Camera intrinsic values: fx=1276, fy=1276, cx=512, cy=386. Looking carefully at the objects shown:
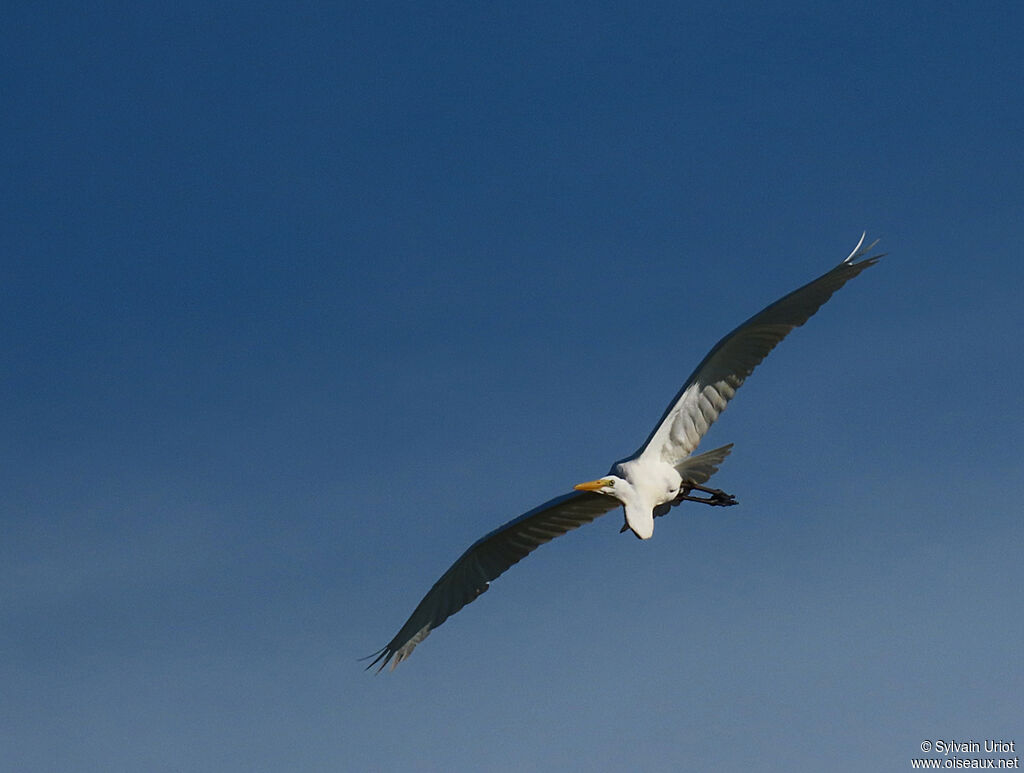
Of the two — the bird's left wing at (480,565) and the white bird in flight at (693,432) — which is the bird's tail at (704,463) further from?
the bird's left wing at (480,565)

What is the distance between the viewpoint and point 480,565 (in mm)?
20203

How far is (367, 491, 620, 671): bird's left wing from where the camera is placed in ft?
65.2

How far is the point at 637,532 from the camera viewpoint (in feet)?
60.4

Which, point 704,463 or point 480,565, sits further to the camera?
point 480,565

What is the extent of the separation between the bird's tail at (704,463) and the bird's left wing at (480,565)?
56.6 inches

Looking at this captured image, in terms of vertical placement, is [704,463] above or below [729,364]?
below

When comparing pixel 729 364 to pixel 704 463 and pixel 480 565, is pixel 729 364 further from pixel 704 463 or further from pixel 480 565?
pixel 480 565

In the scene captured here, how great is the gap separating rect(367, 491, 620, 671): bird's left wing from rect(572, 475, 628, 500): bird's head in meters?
1.25

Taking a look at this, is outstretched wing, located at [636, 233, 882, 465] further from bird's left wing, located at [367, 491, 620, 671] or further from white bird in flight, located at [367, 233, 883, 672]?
bird's left wing, located at [367, 491, 620, 671]

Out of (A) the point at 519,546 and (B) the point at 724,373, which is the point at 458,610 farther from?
(B) the point at 724,373

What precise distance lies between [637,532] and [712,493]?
143 cm

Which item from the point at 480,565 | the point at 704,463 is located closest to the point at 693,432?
the point at 704,463

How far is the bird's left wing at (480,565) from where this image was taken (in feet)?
65.2

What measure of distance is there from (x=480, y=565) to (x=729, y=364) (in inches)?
200
